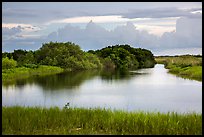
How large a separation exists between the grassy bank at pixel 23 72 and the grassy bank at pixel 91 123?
47.2 feet

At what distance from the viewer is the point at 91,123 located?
648 cm

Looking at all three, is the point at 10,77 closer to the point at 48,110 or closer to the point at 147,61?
the point at 48,110

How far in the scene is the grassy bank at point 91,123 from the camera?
609 centimetres

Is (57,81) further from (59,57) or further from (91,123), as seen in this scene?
(91,123)

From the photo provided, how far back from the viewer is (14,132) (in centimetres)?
586

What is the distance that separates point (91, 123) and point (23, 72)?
1973 cm

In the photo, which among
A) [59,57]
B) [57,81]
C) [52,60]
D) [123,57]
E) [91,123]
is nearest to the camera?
[91,123]

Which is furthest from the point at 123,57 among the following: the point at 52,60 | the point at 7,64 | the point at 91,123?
the point at 91,123

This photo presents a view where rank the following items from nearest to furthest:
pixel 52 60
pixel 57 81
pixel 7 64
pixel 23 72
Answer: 1. pixel 57 81
2. pixel 7 64
3. pixel 23 72
4. pixel 52 60

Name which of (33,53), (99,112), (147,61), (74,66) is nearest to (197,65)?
(74,66)

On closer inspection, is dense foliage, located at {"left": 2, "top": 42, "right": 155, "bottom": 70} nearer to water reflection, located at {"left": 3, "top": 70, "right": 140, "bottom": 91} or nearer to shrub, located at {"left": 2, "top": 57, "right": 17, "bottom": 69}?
shrub, located at {"left": 2, "top": 57, "right": 17, "bottom": 69}

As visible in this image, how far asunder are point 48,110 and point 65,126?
2.13 feet

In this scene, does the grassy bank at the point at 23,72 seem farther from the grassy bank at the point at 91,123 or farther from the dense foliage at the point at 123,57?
the grassy bank at the point at 91,123

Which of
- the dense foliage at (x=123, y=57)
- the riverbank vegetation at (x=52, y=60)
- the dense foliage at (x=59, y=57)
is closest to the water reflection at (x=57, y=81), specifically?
the riverbank vegetation at (x=52, y=60)
